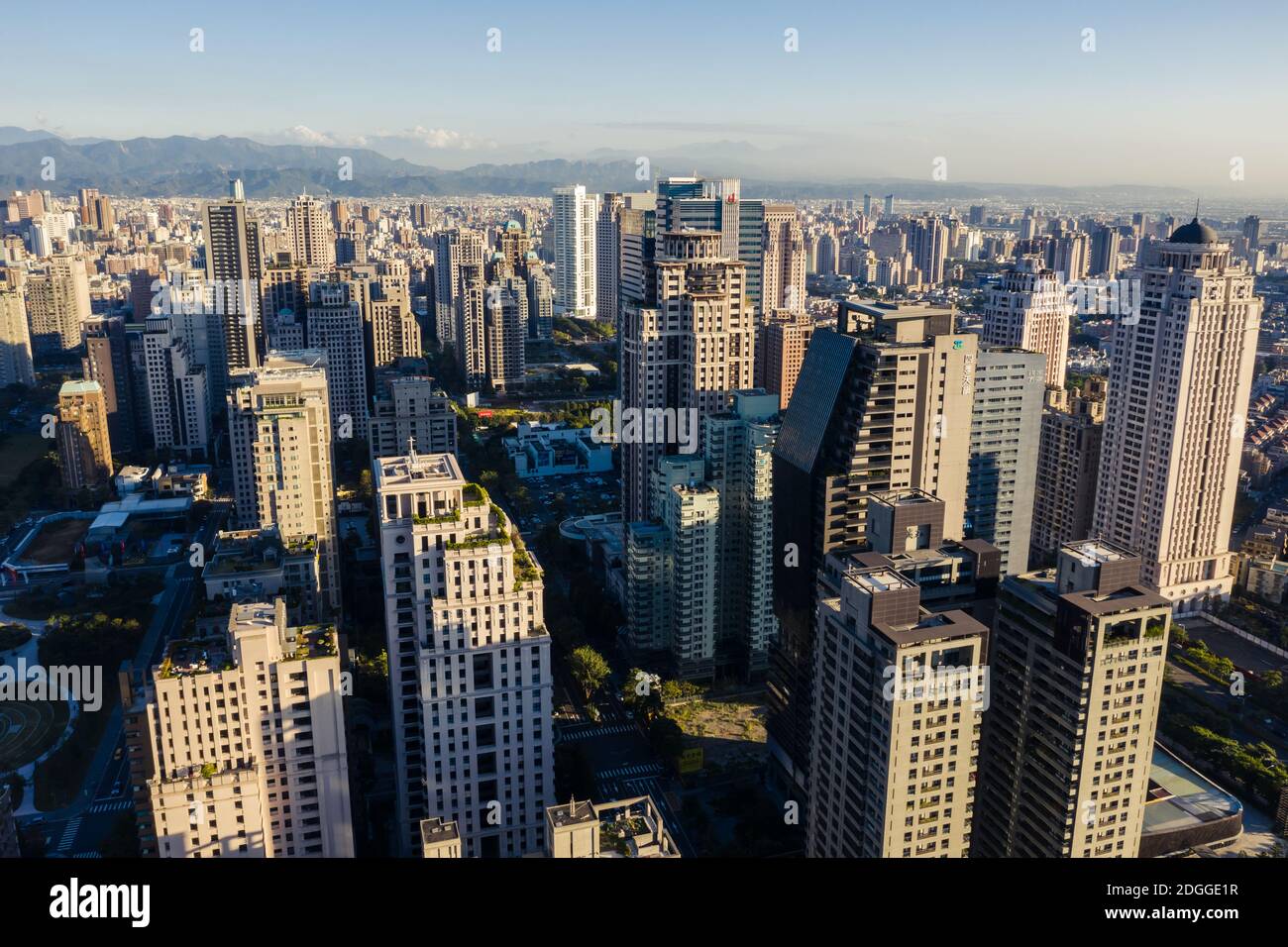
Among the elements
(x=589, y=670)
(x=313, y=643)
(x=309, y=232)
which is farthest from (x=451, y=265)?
(x=313, y=643)

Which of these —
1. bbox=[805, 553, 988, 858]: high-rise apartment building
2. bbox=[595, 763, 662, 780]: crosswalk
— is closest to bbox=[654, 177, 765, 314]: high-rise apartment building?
bbox=[595, 763, 662, 780]: crosswalk

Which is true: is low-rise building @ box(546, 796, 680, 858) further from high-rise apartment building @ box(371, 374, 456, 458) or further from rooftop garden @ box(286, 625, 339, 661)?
high-rise apartment building @ box(371, 374, 456, 458)

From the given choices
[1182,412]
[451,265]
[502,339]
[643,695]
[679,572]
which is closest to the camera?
[643,695]

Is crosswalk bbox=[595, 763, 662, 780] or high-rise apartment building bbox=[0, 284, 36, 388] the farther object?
high-rise apartment building bbox=[0, 284, 36, 388]

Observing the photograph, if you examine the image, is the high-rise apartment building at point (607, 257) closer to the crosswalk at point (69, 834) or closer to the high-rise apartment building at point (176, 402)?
the high-rise apartment building at point (176, 402)

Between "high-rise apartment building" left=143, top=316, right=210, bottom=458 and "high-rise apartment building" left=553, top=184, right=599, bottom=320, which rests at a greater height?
"high-rise apartment building" left=553, top=184, right=599, bottom=320

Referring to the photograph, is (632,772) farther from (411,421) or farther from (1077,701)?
(411,421)

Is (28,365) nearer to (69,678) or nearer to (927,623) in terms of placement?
(69,678)
